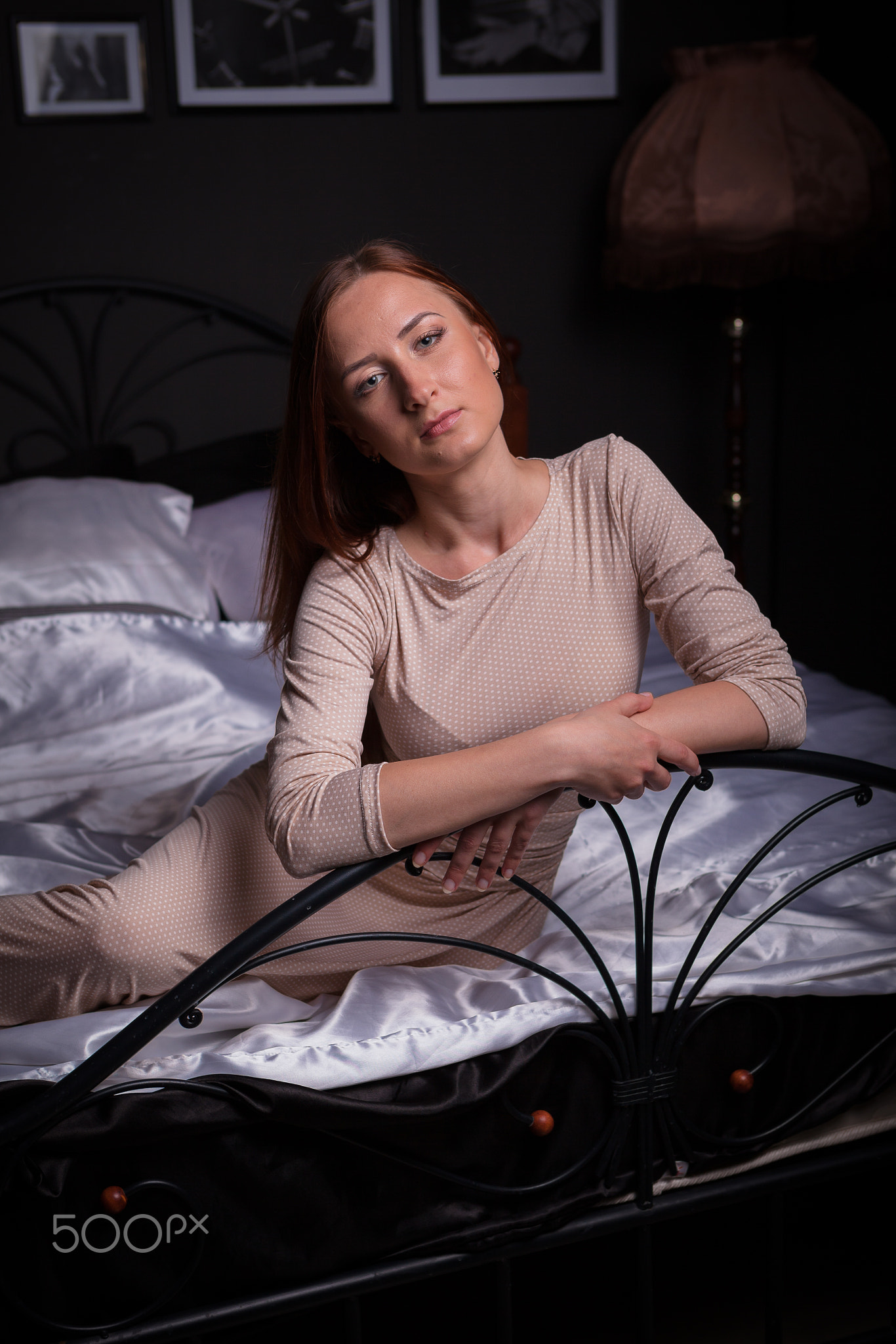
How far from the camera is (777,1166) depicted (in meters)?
1.34

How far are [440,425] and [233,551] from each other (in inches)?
54.4

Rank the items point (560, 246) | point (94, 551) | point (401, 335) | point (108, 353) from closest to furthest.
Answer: point (401, 335)
point (94, 551)
point (108, 353)
point (560, 246)

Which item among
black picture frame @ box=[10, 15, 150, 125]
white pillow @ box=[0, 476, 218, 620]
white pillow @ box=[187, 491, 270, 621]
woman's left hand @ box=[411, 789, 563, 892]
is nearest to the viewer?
woman's left hand @ box=[411, 789, 563, 892]

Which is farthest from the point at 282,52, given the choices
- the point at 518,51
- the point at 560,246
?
the point at 560,246

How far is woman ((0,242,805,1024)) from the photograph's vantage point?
1275 millimetres

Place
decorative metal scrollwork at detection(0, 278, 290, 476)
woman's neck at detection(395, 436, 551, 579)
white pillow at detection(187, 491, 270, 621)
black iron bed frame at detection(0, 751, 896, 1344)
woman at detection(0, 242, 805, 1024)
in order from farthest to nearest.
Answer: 1. decorative metal scrollwork at detection(0, 278, 290, 476)
2. white pillow at detection(187, 491, 270, 621)
3. woman's neck at detection(395, 436, 551, 579)
4. woman at detection(0, 242, 805, 1024)
5. black iron bed frame at detection(0, 751, 896, 1344)

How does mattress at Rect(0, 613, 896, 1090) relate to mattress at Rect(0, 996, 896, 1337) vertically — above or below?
above

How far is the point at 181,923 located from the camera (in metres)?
1.34

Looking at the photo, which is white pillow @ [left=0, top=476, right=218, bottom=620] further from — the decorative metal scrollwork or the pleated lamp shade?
the pleated lamp shade

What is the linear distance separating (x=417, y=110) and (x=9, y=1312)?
2865mm

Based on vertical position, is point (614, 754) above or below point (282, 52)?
below

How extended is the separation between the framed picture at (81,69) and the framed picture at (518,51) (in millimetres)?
731

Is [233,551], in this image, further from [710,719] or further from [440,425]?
[710,719]

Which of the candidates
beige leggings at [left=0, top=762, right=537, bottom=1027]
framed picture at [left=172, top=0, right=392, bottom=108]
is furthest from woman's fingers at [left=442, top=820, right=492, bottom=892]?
framed picture at [left=172, top=0, right=392, bottom=108]
